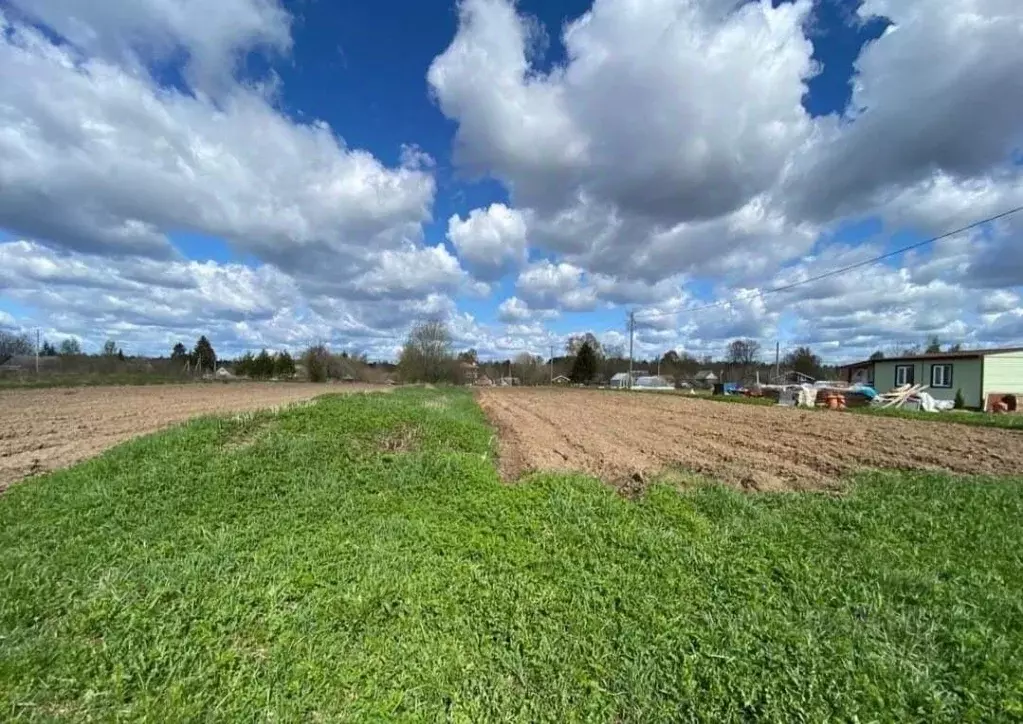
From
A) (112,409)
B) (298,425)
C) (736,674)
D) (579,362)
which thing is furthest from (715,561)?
(579,362)

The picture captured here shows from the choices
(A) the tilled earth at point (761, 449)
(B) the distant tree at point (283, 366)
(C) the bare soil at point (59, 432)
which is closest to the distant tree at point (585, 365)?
(B) the distant tree at point (283, 366)

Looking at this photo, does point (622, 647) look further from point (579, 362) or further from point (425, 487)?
point (579, 362)

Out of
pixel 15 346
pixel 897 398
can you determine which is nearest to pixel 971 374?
pixel 897 398

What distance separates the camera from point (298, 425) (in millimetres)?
9914

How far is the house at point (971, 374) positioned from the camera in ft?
93.4

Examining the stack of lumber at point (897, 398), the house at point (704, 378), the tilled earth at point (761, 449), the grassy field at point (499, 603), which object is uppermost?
the house at point (704, 378)

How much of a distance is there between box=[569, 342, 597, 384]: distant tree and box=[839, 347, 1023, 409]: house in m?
51.0

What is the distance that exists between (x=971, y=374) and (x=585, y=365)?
56.5m

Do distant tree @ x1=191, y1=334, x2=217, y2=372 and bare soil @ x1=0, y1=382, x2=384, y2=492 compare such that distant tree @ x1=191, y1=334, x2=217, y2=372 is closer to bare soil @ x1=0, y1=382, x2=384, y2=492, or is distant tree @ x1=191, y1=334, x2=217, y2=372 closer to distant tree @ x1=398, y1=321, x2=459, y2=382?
distant tree @ x1=398, y1=321, x2=459, y2=382

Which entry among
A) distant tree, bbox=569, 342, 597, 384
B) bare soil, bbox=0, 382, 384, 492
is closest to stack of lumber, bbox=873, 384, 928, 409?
bare soil, bbox=0, 382, 384, 492

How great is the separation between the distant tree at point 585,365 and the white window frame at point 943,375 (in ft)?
176

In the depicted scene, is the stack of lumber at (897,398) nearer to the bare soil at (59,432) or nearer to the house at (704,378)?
the bare soil at (59,432)

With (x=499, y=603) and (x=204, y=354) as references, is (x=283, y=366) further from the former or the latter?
(x=499, y=603)

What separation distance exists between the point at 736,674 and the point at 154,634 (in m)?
3.90
